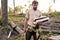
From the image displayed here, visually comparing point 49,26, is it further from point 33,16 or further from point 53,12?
point 53,12

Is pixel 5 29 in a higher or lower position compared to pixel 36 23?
lower

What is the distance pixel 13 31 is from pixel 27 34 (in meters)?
3.97

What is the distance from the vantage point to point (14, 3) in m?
17.8

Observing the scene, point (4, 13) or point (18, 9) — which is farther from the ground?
point (18, 9)

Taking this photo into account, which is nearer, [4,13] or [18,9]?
[4,13]

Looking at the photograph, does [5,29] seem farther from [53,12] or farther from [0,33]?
[53,12]

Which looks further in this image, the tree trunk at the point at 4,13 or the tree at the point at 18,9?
the tree at the point at 18,9

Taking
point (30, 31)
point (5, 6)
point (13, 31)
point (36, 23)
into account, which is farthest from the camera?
point (5, 6)

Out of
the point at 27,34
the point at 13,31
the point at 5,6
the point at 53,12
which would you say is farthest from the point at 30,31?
the point at 53,12

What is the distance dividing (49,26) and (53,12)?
6068mm

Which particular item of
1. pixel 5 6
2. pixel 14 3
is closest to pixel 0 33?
pixel 5 6

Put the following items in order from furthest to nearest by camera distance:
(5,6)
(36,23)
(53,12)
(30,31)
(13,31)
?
(53,12) < (5,6) < (13,31) < (30,31) < (36,23)

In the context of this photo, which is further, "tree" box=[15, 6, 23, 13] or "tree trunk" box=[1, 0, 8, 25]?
"tree" box=[15, 6, 23, 13]

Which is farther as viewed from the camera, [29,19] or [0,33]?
[0,33]
